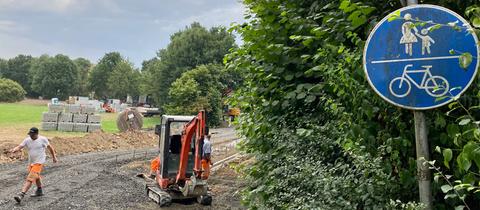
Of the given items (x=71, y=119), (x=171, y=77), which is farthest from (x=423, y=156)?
(x=171, y=77)

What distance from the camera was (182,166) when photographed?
11492mm

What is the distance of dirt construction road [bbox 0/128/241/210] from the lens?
11078 mm

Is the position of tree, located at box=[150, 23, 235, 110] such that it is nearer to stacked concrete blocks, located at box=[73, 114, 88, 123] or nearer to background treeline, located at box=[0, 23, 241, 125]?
background treeline, located at box=[0, 23, 241, 125]

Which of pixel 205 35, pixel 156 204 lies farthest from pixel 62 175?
pixel 205 35

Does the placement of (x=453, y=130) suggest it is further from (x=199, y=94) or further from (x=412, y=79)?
(x=199, y=94)

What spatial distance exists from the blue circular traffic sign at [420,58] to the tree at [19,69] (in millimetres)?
139634

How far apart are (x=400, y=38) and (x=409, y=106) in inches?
15.2

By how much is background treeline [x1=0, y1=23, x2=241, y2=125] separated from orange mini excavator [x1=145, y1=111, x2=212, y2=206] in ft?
5.70

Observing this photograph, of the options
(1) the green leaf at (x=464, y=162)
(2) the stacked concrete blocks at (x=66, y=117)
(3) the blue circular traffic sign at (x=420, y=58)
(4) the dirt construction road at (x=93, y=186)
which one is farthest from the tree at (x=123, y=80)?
(1) the green leaf at (x=464, y=162)

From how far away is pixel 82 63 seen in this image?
135 m

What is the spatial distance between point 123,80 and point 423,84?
336 ft

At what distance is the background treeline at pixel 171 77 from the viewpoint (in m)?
45.8

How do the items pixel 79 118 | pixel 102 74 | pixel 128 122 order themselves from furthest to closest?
pixel 102 74 → pixel 128 122 → pixel 79 118

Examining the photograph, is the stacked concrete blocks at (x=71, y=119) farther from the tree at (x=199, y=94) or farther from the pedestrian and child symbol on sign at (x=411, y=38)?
the pedestrian and child symbol on sign at (x=411, y=38)
